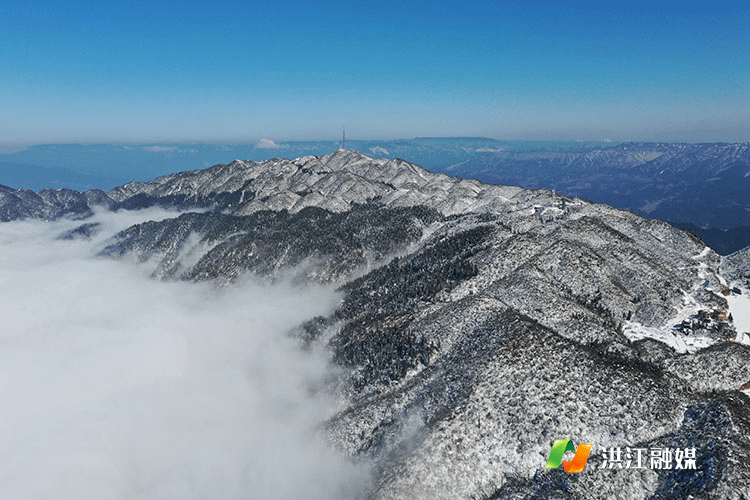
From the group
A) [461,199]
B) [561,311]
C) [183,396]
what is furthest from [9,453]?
[461,199]

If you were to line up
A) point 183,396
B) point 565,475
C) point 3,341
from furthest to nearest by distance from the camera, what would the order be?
point 3,341 < point 183,396 < point 565,475

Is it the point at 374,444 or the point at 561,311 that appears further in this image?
the point at 561,311

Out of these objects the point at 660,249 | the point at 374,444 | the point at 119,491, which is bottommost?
the point at 119,491

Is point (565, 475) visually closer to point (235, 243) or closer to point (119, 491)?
point (119, 491)

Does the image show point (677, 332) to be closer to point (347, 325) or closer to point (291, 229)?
point (347, 325)

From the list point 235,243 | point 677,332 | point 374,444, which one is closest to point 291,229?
point 235,243

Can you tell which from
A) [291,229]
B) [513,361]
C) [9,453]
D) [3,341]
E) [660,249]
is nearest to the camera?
[513,361]

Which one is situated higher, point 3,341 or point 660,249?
point 660,249
